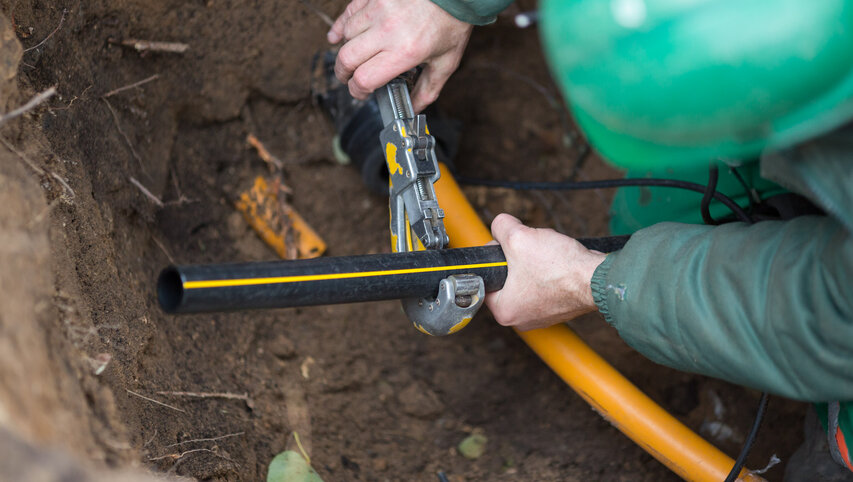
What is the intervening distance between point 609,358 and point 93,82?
1.46 meters

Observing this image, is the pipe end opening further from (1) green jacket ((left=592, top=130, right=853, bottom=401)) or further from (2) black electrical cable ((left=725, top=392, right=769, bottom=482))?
(2) black electrical cable ((left=725, top=392, right=769, bottom=482))

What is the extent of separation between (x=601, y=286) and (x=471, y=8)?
2.07 feet

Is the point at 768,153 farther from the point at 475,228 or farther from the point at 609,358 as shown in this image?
the point at 609,358

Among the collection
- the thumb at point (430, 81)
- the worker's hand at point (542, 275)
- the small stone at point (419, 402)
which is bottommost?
the small stone at point (419, 402)

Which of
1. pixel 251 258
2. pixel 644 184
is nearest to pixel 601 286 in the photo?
pixel 644 184

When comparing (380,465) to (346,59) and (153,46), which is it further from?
(153,46)

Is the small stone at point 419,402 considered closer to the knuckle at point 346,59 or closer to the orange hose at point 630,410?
the orange hose at point 630,410

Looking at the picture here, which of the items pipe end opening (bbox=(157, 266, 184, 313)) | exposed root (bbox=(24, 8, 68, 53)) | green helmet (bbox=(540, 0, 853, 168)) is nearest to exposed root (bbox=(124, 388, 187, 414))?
pipe end opening (bbox=(157, 266, 184, 313))

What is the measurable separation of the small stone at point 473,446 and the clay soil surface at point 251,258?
0.02 metres

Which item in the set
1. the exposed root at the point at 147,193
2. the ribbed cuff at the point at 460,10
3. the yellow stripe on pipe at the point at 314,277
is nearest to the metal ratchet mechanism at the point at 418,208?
the yellow stripe on pipe at the point at 314,277

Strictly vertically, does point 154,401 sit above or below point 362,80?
below

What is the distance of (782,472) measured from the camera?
1618mm

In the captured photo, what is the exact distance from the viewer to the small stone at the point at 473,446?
165cm

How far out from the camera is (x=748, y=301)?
1.00 meters
